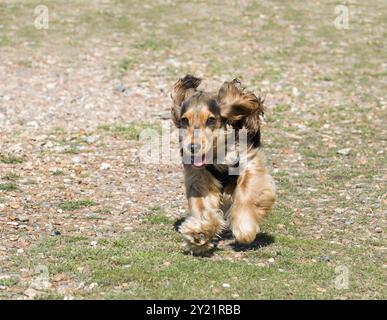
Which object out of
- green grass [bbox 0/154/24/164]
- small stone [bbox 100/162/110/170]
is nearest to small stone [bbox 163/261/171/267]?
small stone [bbox 100/162/110/170]

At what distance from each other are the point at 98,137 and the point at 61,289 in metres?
7.57

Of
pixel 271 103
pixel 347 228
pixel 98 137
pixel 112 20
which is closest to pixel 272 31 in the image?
pixel 112 20

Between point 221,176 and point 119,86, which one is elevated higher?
point 221,176

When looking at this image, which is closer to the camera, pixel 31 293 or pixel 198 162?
pixel 31 293

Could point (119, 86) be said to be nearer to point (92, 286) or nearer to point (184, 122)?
point (184, 122)

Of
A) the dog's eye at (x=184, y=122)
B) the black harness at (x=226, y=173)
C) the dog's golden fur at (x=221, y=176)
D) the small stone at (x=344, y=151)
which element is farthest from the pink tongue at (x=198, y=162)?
the small stone at (x=344, y=151)

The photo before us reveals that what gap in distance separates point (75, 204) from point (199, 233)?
293 cm

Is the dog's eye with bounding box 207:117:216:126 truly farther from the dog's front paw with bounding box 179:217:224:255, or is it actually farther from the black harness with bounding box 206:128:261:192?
the dog's front paw with bounding box 179:217:224:255

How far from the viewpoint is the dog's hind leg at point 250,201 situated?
9.27 metres

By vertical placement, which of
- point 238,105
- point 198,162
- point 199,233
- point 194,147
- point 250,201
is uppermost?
point 238,105

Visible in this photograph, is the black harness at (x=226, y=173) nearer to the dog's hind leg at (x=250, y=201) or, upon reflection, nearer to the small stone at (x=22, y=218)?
the dog's hind leg at (x=250, y=201)

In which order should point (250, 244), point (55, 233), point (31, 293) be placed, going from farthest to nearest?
1. point (55, 233)
2. point (250, 244)
3. point (31, 293)

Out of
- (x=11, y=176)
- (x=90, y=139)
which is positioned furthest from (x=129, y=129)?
(x=11, y=176)

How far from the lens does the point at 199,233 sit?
895 centimetres
